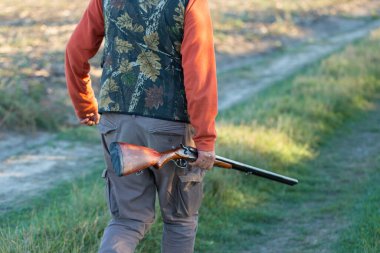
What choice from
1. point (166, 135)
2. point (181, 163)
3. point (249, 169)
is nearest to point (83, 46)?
point (166, 135)

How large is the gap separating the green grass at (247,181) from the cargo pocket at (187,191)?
96cm

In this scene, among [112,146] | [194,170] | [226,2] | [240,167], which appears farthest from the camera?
[226,2]

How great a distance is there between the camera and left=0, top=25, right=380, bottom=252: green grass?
4.78 meters

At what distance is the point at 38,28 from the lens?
16.0 m

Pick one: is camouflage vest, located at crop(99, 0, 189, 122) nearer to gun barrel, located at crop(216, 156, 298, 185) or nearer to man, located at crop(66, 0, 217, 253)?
man, located at crop(66, 0, 217, 253)

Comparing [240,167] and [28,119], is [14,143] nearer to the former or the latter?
[28,119]

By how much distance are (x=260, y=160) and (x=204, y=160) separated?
3724 millimetres

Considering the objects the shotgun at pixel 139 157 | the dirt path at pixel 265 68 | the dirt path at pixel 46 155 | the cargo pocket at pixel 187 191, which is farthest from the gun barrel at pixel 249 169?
the dirt path at pixel 265 68

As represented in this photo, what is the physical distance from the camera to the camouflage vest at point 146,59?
3643 mm

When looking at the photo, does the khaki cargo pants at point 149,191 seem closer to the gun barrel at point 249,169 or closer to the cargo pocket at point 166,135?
the cargo pocket at point 166,135

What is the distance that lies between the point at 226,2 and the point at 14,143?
17.6 metres

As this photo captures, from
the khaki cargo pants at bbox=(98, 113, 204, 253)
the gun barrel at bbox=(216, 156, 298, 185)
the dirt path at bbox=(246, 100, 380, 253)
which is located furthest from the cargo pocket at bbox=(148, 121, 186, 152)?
the dirt path at bbox=(246, 100, 380, 253)

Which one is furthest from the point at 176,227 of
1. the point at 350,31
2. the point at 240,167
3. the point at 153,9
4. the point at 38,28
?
the point at 350,31

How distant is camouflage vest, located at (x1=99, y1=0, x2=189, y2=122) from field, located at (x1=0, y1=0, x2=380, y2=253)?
1.13m
